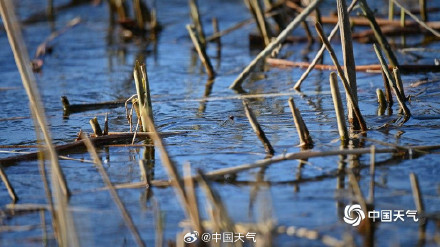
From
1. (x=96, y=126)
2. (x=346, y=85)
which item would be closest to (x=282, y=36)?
(x=346, y=85)

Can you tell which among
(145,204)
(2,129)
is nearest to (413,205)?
(145,204)

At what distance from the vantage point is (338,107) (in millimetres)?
3762

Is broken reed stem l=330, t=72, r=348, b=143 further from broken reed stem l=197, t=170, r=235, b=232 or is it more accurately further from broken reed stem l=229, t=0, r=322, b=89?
broken reed stem l=197, t=170, r=235, b=232

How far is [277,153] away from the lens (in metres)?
3.91

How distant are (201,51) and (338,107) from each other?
8.61ft

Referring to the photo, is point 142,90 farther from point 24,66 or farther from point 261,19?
point 261,19

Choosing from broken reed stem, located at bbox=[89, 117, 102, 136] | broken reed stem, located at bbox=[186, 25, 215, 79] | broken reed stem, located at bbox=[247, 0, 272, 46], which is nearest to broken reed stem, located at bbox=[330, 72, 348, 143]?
broken reed stem, located at bbox=[89, 117, 102, 136]

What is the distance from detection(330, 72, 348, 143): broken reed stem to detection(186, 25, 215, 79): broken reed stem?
251cm

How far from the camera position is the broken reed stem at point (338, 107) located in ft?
12.1

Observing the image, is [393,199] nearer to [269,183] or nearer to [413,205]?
[413,205]

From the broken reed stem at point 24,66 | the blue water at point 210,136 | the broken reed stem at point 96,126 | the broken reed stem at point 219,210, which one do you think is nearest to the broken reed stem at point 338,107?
the blue water at point 210,136

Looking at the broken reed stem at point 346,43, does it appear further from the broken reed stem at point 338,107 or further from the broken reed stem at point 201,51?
the broken reed stem at point 201,51

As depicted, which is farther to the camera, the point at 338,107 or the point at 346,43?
the point at 346,43

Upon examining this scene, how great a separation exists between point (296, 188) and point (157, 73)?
11.5 ft
